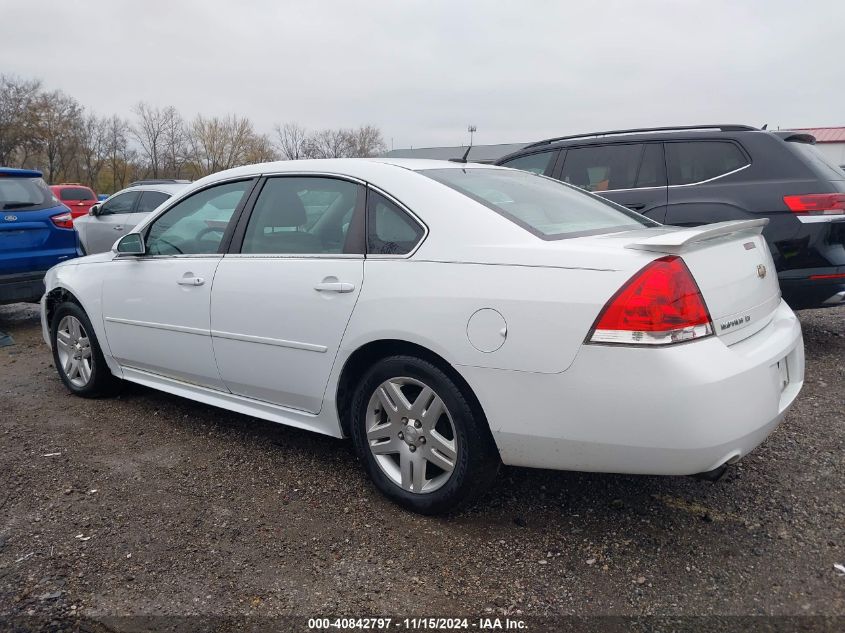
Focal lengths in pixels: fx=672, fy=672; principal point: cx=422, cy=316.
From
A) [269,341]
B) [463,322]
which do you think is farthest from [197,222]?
[463,322]

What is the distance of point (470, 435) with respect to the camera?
8.52ft

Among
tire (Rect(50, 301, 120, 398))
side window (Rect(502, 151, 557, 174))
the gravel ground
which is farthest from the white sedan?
side window (Rect(502, 151, 557, 174))

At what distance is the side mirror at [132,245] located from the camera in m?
4.02

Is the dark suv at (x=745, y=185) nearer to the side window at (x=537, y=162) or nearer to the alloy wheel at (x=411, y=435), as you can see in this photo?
the side window at (x=537, y=162)

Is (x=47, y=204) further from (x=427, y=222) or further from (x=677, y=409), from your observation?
(x=677, y=409)

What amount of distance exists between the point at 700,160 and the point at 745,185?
48 cm

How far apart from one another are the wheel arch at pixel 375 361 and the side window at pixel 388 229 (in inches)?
15.9

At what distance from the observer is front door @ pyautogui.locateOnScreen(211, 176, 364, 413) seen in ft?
9.89

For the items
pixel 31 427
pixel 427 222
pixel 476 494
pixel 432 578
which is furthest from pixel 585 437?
pixel 31 427

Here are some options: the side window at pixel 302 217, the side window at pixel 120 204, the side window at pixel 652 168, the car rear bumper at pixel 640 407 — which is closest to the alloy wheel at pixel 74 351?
the side window at pixel 302 217

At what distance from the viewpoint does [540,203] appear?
3082 mm

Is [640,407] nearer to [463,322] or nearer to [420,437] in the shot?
[463,322]

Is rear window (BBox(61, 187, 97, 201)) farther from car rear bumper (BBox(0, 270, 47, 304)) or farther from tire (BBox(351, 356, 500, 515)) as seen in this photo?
tire (BBox(351, 356, 500, 515))

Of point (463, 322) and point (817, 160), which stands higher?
point (817, 160)
